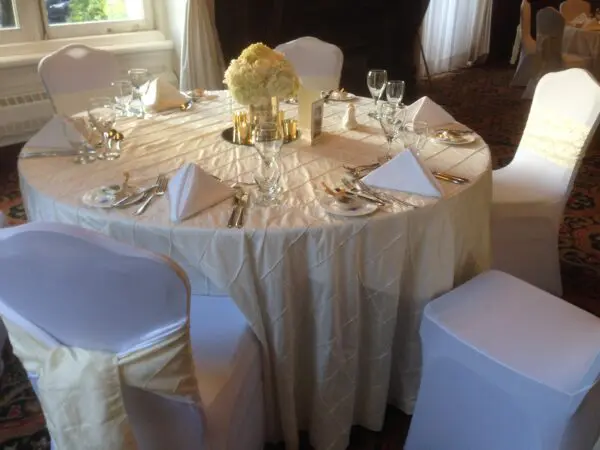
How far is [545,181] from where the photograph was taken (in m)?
2.11

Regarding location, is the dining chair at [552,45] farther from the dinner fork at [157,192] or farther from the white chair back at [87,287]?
the white chair back at [87,287]

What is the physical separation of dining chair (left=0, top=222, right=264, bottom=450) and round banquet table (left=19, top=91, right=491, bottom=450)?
24 centimetres

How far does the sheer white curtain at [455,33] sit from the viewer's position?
6.38 m

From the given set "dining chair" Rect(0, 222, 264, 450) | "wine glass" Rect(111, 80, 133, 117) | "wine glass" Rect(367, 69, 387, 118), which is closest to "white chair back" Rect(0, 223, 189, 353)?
"dining chair" Rect(0, 222, 264, 450)

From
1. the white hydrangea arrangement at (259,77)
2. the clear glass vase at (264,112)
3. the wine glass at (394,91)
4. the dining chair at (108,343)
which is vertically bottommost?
the dining chair at (108,343)

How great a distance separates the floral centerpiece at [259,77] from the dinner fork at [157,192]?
383mm

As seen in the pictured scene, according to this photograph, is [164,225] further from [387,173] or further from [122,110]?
[122,110]

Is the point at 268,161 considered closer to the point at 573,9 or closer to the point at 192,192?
the point at 192,192

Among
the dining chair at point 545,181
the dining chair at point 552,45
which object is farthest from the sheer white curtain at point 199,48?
the dining chair at point 552,45

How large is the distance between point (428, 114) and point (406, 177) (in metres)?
0.65

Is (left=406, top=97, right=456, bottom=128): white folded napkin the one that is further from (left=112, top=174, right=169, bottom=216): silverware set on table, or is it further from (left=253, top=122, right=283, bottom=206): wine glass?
(left=112, top=174, right=169, bottom=216): silverware set on table

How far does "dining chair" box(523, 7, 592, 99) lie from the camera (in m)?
4.96

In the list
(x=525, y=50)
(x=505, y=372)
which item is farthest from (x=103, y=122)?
(x=525, y=50)

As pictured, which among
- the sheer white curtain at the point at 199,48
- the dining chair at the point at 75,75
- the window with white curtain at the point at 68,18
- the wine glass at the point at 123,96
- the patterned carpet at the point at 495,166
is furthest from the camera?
the sheer white curtain at the point at 199,48
